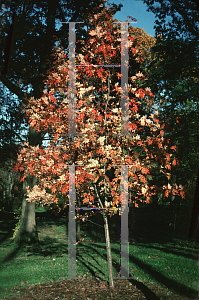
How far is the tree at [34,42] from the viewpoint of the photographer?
20.7ft

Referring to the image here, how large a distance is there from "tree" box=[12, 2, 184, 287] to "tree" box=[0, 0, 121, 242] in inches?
77.4

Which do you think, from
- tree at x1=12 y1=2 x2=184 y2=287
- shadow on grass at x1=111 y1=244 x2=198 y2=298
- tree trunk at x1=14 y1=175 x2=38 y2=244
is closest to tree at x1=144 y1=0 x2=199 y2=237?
tree at x1=12 y1=2 x2=184 y2=287

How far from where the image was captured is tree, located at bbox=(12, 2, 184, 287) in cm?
386

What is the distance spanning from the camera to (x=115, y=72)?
462 cm

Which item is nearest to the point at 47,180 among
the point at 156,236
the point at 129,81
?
the point at 129,81

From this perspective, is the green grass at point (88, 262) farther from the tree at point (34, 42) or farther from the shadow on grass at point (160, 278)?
the tree at point (34, 42)

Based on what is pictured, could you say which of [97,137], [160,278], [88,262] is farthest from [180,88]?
[88,262]

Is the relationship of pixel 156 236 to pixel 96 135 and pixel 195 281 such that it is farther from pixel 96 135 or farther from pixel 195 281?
pixel 195 281

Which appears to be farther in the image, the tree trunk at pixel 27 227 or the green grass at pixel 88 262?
the tree trunk at pixel 27 227

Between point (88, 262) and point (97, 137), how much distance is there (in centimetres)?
387

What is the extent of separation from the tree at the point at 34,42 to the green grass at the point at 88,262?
0.81 metres

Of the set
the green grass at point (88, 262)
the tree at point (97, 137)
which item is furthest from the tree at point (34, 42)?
the tree at point (97, 137)

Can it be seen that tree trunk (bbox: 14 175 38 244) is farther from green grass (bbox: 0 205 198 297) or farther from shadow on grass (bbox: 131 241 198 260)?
shadow on grass (bbox: 131 241 198 260)

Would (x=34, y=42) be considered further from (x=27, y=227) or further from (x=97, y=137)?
(x=27, y=227)
